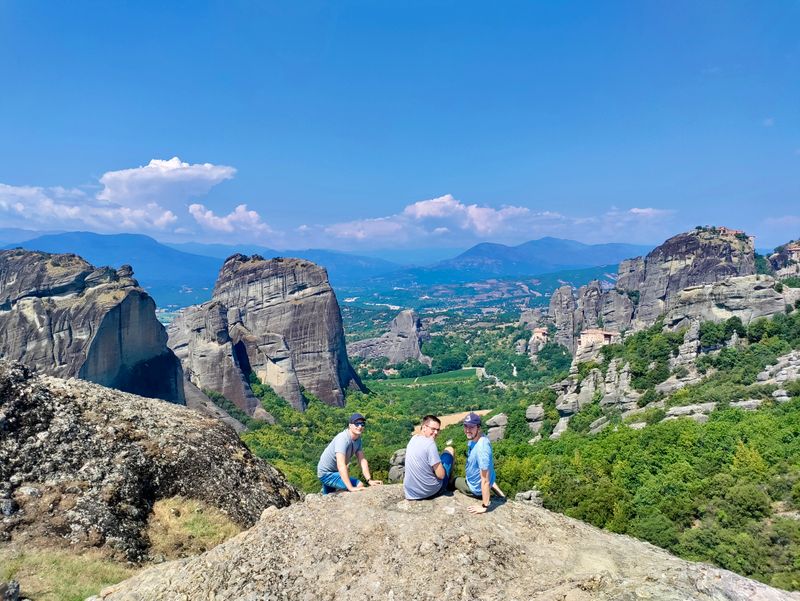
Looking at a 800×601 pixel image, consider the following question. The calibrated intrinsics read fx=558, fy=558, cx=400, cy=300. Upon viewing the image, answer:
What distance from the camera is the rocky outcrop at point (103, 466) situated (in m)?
9.94

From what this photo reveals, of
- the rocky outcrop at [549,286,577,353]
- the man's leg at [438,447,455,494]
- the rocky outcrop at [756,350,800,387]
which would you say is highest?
the man's leg at [438,447,455,494]

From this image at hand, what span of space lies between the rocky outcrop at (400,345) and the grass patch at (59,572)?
101734mm

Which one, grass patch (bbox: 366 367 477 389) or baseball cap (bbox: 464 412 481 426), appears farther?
grass patch (bbox: 366 367 477 389)

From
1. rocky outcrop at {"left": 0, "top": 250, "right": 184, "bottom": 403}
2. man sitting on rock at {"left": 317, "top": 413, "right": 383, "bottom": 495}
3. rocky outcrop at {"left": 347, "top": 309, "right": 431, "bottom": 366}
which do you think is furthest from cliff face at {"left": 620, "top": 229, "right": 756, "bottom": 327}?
man sitting on rock at {"left": 317, "top": 413, "right": 383, "bottom": 495}

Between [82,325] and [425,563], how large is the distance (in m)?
43.3

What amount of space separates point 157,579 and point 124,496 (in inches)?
124

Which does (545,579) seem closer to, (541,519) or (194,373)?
(541,519)

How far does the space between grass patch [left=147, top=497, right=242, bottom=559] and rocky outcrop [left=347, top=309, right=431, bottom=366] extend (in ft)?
327

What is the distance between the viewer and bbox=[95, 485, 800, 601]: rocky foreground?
6766 millimetres

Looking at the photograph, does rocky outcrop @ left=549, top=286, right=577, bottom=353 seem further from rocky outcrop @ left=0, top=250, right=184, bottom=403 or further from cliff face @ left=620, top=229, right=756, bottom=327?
rocky outcrop @ left=0, top=250, right=184, bottom=403

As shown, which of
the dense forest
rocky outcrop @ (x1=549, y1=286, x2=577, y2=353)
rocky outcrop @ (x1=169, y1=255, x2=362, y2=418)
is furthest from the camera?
rocky outcrop @ (x1=549, y1=286, x2=577, y2=353)

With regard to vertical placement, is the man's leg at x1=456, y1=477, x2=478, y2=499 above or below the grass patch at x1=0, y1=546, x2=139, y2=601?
above

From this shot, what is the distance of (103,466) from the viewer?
11164mm

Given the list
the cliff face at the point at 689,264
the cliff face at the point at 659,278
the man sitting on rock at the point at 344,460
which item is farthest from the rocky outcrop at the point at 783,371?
the cliff face at the point at 689,264
